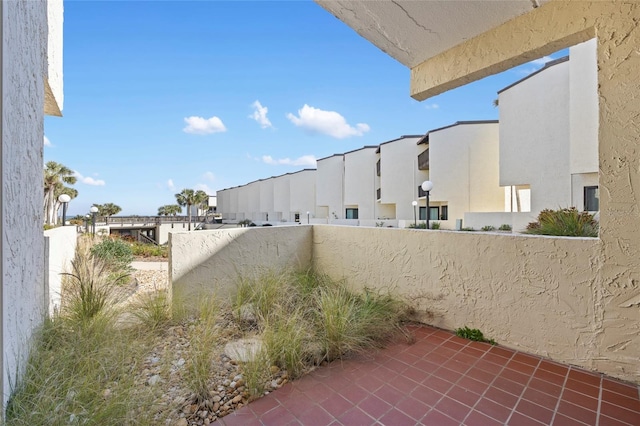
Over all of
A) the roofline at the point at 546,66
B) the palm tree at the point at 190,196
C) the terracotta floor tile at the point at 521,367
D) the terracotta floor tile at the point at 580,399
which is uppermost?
the roofline at the point at 546,66

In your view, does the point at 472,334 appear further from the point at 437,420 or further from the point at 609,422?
the point at 437,420

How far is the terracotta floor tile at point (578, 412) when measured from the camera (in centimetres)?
187

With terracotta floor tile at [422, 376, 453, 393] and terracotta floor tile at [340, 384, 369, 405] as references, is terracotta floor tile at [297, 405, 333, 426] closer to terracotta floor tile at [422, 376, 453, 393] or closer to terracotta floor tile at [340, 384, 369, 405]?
terracotta floor tile at [340, 384, 369, 405]

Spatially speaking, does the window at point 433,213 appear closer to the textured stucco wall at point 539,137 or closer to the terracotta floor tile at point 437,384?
the textured stucco wall at point 539,137

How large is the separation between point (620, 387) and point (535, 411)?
94 cm

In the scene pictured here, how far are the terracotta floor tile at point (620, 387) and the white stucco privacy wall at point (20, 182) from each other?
418 centimetres

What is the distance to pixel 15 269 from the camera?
181cm

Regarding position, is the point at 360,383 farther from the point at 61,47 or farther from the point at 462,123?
the point at 462,123

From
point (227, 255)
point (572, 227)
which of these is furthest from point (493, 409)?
point (227, 255)

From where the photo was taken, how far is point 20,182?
200 cm

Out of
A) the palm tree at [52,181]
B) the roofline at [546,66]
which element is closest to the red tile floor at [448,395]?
the roofline at [546,66]

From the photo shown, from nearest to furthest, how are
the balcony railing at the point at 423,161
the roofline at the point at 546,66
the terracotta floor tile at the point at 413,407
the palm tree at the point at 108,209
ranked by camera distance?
1. the terracotta floor tile at the point at 413,407
2. the roofline at the point at 546,66
3. the balcony railing at the point at 423,161
4. the palm tree at the point at 108,209

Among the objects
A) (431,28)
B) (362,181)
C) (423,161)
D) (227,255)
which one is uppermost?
(423,161)

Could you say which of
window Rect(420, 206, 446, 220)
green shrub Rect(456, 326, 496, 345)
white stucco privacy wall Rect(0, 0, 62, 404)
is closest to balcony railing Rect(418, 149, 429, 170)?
window Rect(420, 206, 446, 220)
